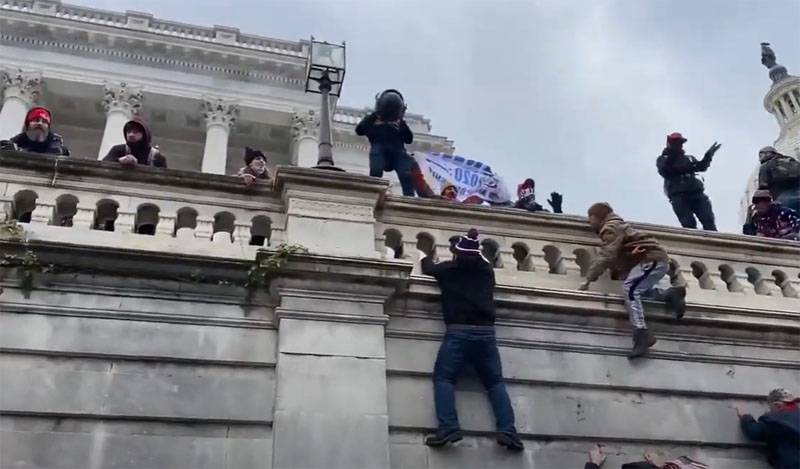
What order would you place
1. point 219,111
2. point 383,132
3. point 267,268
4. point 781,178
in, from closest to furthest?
point 267,268 → point 383,132 → point 781,178 → point 219,111

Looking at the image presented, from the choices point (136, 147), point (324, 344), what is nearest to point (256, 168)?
point (136, 147)

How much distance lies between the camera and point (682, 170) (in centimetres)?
1340

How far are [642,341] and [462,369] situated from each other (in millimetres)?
2238

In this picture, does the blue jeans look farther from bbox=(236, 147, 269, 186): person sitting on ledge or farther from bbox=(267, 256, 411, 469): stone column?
bbox=(236, 147, 269, 186): person sitting on ledge

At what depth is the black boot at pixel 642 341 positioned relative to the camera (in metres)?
9.96

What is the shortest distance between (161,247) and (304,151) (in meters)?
24.2

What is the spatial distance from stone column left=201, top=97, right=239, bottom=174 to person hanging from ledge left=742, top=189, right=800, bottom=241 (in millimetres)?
21928

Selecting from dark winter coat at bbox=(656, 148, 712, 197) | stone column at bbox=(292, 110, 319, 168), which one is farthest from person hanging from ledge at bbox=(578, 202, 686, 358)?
stone column at bbox=(292, 110, 319, 168)

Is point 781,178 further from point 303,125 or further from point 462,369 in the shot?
point 303,125

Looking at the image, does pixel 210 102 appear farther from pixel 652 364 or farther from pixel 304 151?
pixel 652 364

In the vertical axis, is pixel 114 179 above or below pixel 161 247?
above

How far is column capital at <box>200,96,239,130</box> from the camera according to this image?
33.2 meters

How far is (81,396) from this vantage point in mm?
8227

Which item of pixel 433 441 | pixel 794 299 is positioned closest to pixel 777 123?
pixel 794 299
